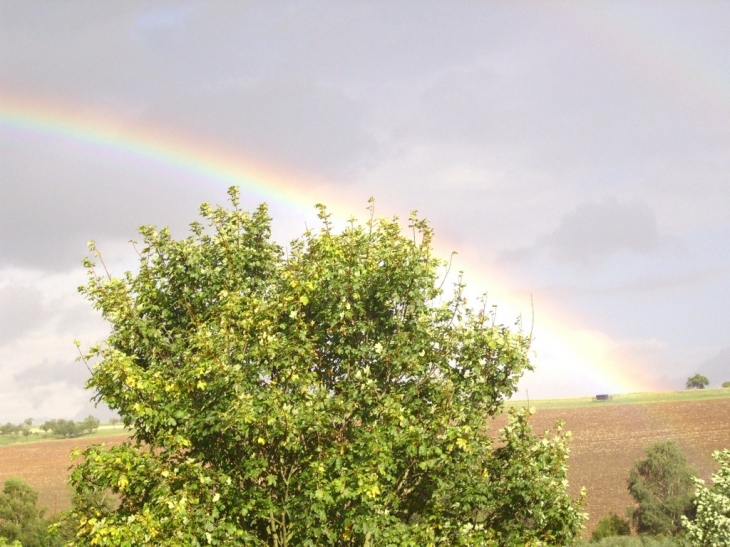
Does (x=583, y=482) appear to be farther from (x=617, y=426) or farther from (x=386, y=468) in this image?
(x=386, y=468)

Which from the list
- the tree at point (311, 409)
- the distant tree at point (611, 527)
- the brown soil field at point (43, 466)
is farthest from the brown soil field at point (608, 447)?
the tree at point (311, 409)

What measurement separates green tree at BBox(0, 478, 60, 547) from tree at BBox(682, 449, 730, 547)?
185 ft

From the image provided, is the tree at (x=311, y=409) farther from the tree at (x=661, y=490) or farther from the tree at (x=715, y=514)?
the tree at (x=661, y=490)

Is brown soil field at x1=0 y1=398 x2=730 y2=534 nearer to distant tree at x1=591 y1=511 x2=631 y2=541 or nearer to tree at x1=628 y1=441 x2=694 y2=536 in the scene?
distant tree at x1=591 y1=511 x2=631 y2=541

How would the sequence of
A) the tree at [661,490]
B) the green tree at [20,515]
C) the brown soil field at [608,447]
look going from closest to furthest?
the green tree at [20,515] → the tree at [661,490] → the brown soil field at [608,447]

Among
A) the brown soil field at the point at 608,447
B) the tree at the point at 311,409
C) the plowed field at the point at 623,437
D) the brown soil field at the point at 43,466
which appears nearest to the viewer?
the tree at the point at 311,409

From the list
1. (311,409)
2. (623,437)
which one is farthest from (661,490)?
(311,409)

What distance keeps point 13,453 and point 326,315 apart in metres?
152

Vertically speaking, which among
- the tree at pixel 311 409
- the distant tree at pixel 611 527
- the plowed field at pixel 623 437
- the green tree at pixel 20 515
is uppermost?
the tree at pixel 311 409

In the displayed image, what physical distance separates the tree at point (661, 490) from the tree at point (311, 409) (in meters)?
77.0

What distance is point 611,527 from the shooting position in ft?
281

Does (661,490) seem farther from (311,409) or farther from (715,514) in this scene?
(311,409)

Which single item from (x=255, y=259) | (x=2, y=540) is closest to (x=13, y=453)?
(x=2, y=540)

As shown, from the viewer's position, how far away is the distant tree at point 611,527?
8044cm
